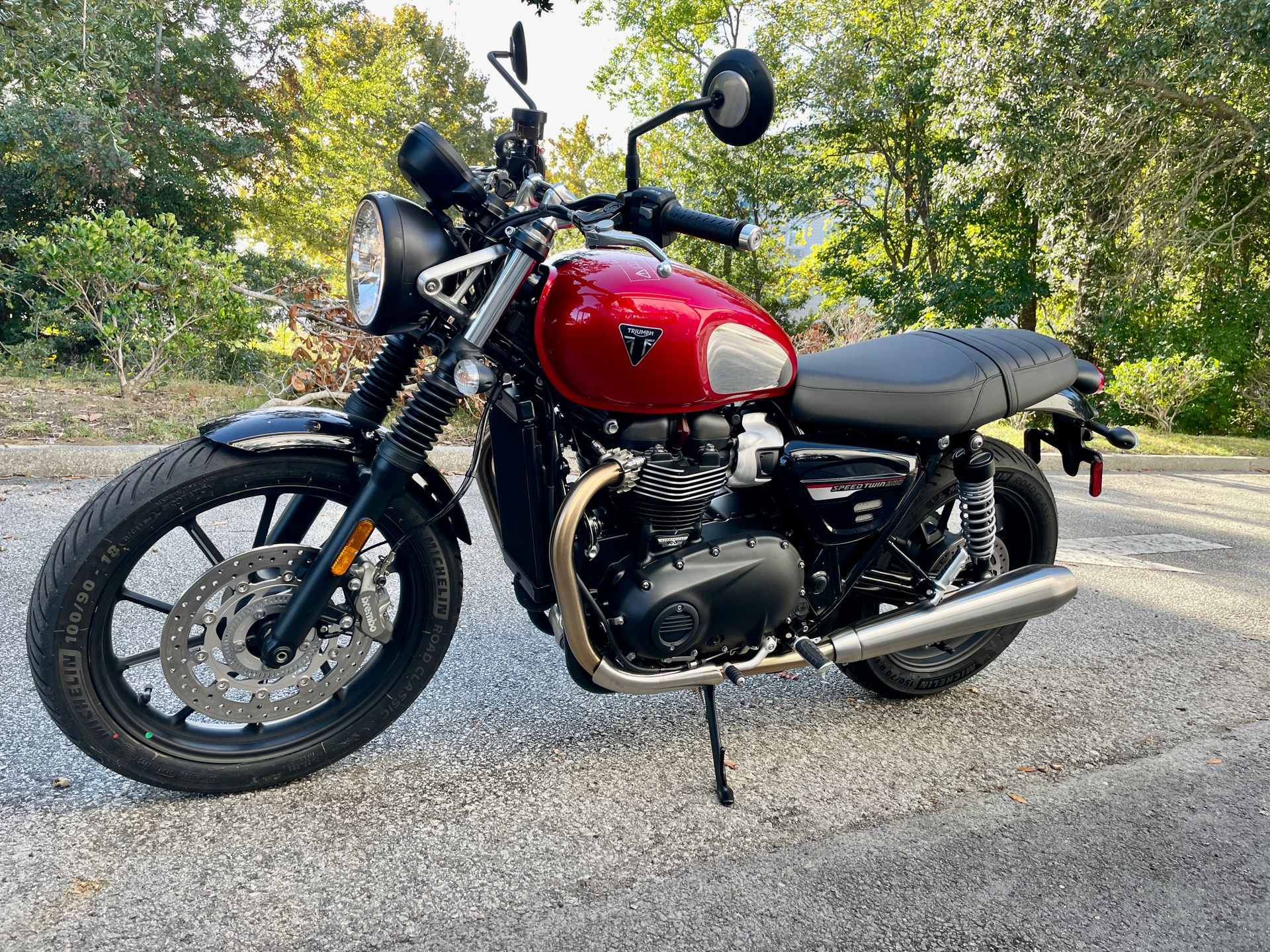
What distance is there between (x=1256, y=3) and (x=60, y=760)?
11.9 meters

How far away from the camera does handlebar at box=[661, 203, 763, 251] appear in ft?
6.15

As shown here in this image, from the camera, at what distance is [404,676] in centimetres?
210

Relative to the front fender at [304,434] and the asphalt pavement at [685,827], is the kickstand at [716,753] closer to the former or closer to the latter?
the asphalt pavement at [685,827]

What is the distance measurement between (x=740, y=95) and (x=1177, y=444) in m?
10.6

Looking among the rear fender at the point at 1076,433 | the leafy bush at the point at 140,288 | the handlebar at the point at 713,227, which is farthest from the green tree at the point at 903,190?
the handlebar at the point at 713,227

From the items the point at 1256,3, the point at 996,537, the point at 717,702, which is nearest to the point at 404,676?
the point at 717,702

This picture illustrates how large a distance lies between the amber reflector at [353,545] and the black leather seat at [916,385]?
1.14 m

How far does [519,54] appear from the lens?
1970 millimetres

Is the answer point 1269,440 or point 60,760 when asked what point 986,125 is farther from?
point 60,760

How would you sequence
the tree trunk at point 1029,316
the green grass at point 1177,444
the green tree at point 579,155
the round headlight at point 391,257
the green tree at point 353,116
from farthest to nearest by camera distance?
the green tree at point 579,155 < the green tree at point 353,116 < the tree trunk at point 1029,316 < the green grass at point 1177,444 < the round headlight at point 391,257

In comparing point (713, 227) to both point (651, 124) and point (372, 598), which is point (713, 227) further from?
point (372, 598)

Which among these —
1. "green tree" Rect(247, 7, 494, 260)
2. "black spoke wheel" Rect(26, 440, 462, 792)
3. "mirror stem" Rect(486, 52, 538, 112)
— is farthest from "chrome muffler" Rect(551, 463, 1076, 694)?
"green tree" Rect(247, 7, 494, 260)

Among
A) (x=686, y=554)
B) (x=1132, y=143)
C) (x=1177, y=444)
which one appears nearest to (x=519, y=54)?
(x=686, y=554)

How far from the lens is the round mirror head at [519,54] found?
1950 mm
